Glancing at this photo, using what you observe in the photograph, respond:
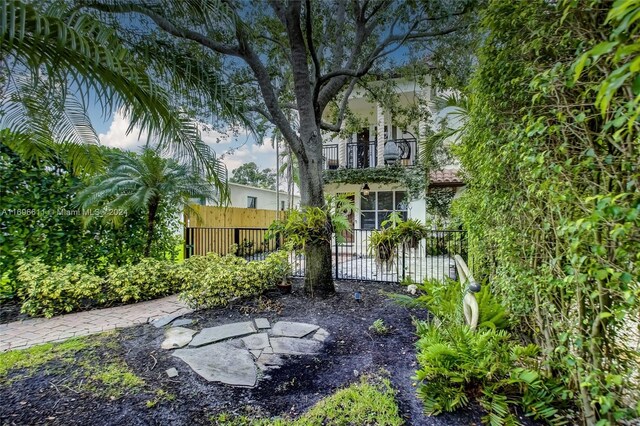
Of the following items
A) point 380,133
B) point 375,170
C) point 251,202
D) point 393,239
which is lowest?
point 393,239

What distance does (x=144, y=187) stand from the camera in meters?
5.73

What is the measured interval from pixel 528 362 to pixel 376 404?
4.13 feet

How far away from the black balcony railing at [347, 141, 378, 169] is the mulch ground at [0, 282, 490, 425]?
395 inches

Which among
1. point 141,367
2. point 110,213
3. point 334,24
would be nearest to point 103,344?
point 141,367

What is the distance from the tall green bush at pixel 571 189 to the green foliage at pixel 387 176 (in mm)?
8649

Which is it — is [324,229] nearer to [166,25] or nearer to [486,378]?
[486,378]

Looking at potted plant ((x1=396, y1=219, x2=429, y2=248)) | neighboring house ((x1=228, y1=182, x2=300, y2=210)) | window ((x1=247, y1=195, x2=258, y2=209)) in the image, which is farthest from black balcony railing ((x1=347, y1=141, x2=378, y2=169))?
potted plant ((x1=396, y1=219, x2=429, y2=248))

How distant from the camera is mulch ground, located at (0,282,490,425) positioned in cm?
219

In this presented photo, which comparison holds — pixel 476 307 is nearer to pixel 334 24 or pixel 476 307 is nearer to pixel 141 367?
pixel 141 367

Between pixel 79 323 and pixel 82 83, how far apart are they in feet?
11.7

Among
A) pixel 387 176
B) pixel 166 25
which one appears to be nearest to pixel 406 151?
pixel 387 176

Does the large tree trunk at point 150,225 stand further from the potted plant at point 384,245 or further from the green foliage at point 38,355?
the potted plant at point 384,245

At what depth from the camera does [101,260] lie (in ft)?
→ 19.1

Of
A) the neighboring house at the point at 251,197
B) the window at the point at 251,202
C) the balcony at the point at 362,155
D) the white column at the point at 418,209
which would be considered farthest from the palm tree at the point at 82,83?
the window at the point at 251,202
